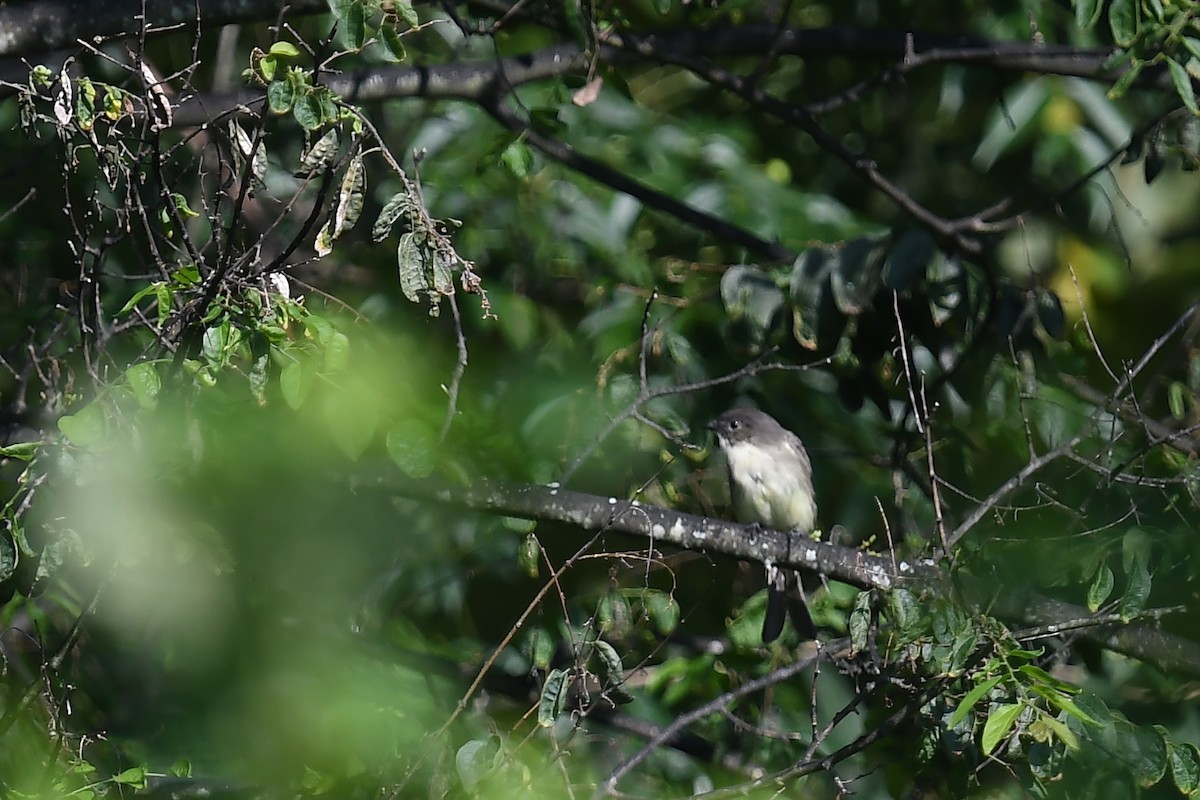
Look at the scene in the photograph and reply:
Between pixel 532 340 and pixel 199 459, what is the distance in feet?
9.85

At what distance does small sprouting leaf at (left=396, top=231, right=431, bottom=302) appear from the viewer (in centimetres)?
302

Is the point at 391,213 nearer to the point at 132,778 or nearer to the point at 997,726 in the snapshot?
the point at 132,778

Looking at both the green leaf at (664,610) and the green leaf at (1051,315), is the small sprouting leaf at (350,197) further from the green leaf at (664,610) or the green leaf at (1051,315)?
the green leaf at (1051,315)

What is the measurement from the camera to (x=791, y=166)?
7492 millimetres

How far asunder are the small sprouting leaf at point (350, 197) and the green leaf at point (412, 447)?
0.60m

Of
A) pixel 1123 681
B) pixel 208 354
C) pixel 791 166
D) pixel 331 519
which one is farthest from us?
pixel 791 166

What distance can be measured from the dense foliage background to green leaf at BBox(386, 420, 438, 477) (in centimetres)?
1

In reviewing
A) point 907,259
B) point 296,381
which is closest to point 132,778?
point 296,381

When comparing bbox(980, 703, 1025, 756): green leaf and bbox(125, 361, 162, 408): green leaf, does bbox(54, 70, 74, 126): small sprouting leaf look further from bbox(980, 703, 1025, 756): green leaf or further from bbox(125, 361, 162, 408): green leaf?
bbox(980, 703, 1025, 756): green leaf

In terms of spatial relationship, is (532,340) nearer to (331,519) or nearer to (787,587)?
(787,587)

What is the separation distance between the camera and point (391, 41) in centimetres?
332

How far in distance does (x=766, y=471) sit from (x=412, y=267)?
124 inches

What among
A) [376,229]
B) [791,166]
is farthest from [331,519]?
[791,166]

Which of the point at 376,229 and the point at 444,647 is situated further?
the point at 444,647
